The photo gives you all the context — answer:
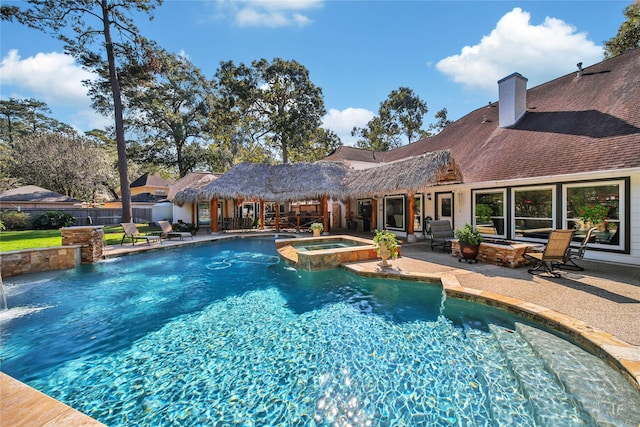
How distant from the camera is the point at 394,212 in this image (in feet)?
49.3

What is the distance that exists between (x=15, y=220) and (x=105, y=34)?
11.7 meters

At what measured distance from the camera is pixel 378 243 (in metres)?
7.22

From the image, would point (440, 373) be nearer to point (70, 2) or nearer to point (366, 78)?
point (366, 78)

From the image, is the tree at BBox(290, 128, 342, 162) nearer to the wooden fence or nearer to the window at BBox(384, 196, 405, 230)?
the window at BBox(384, 196, 405, 230)

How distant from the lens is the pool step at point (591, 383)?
8.20 ft

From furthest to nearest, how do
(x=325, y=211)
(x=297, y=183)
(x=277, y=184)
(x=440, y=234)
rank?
(x=277, y=184), (x=297, y=183), (x=325, y=211), (x=440, y=234)

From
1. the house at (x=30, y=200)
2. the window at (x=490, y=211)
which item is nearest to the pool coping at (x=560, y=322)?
the window at (x=490, y=211)

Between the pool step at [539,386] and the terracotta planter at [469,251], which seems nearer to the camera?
the pool step at [539,386]

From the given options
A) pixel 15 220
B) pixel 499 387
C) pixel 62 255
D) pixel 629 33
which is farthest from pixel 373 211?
pixel 15 220

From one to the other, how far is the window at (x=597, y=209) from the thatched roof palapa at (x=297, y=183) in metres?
5.26

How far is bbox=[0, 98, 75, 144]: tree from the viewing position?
36.3 meters

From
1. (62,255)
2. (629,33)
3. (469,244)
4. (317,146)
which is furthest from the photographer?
(317,146)

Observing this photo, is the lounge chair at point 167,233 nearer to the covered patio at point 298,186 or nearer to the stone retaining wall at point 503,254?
the covered patio at point 298,186

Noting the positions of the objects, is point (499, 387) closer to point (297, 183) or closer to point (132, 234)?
point (132, 234)
